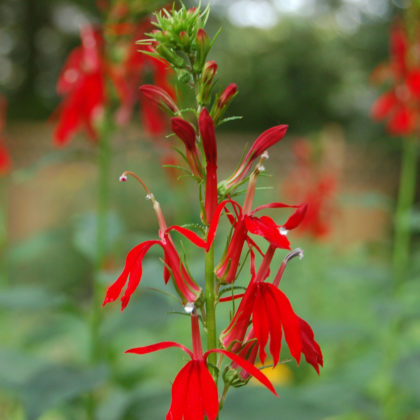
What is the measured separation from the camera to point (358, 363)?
6.52 feet

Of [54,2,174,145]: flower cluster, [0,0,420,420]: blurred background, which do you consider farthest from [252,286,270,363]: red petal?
[54,2,174,145]: flower cluster

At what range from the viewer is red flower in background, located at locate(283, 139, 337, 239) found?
9.98 feet

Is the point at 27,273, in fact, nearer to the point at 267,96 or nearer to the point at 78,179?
the point at 78,179

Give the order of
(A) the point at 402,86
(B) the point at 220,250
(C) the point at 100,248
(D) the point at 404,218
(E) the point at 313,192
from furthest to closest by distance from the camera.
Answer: (E) the point at 313,192
(A) the point at 402,86
(D) the point at 404,218
(C) the point at 100,248
(B) the point at 220,250

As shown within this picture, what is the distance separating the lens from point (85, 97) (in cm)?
161

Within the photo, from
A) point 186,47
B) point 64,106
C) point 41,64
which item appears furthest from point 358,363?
point 41,64

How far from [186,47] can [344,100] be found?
1056 cm

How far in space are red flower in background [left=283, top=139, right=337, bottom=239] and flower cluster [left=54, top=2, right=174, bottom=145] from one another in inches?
61.8

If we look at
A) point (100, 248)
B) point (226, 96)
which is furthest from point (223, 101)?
point (100, 248)

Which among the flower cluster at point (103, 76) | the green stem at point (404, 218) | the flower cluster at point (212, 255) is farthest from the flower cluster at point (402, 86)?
the flower cluster at point (212, 255)

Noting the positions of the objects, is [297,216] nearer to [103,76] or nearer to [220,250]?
[220,250]

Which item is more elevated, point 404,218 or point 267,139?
point 267,139

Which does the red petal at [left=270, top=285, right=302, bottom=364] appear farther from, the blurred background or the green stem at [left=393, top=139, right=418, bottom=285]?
the green stem at [left=393, top=139, right=418, bottom=285]

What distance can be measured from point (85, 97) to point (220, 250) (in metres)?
0.64
